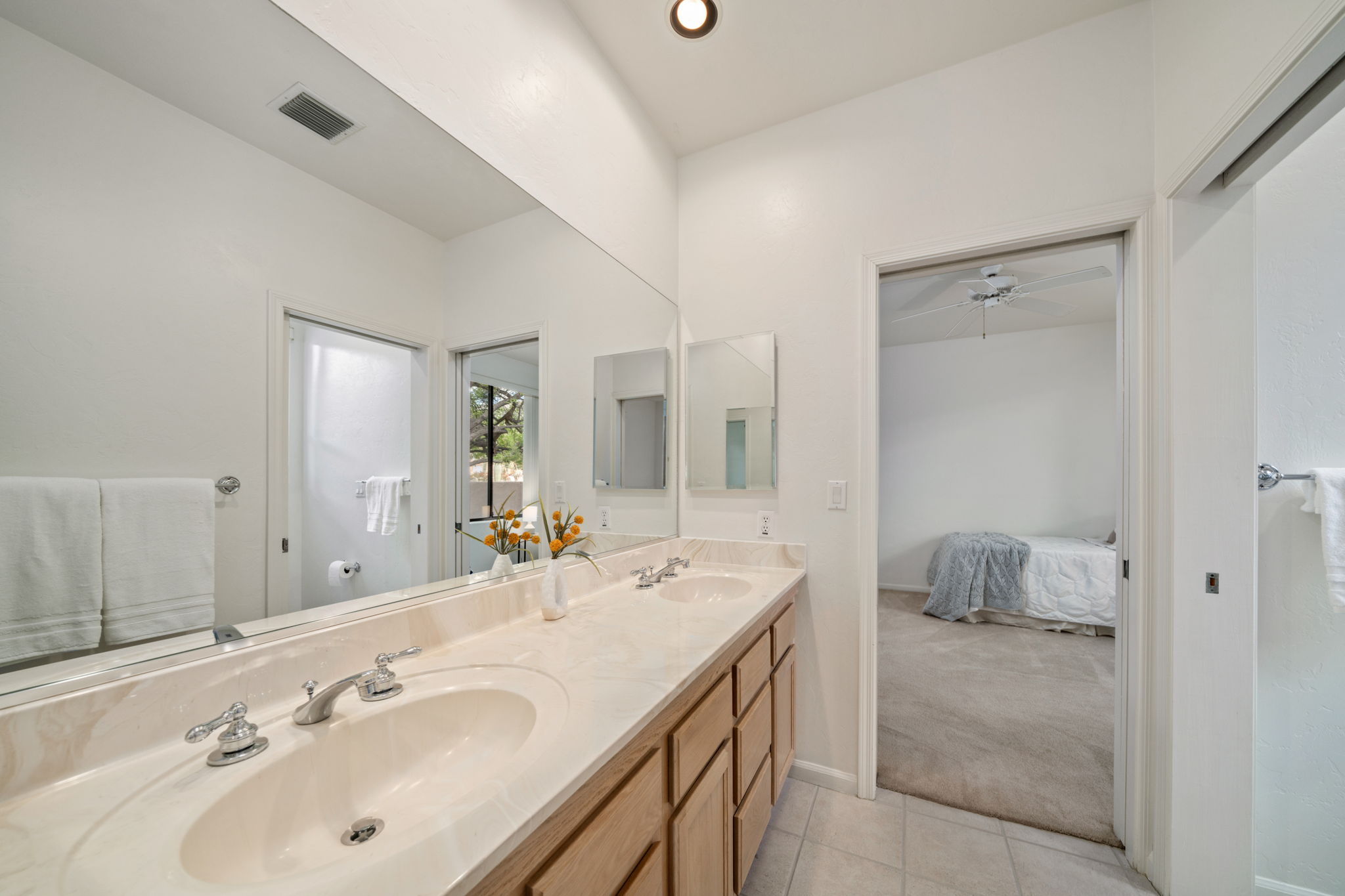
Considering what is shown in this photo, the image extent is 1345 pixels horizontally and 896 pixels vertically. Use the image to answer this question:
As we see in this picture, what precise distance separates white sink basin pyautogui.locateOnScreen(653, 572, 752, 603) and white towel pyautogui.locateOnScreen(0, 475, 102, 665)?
134 cm

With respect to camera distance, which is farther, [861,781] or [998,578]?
[998,578]

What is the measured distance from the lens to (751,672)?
1.38 metres

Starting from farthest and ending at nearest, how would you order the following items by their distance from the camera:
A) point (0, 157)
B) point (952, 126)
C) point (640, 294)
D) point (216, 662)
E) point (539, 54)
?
point (640, 294)
point (952, 126)
point (539, 54)
point (216, 662)
point (0, 157)

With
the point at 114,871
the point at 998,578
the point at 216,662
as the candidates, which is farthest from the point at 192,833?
the point at 998,578

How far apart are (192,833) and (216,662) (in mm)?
283

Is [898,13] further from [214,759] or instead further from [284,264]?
[214,759]

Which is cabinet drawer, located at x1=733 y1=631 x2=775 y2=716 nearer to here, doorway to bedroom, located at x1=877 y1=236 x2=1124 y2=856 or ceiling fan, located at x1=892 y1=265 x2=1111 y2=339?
doorway to bedroom, located at x1=877 y1=236 x2=1124 y2=856

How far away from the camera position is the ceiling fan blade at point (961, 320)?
12.0ft

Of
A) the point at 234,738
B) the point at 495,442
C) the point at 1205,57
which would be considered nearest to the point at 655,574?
the point at 495,442

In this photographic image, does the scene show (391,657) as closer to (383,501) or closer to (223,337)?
(383,501)

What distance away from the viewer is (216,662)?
2.49 feet

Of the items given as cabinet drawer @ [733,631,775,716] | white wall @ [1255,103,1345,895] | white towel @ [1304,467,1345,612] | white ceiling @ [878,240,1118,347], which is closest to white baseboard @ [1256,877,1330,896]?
white wall @ [1255,103,1345,895]

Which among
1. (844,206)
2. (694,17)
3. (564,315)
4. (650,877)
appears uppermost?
(694,17)

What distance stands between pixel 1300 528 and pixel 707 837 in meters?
1.73
